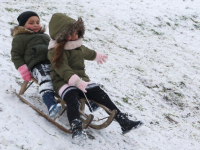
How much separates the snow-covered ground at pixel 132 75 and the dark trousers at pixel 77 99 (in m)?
0.35

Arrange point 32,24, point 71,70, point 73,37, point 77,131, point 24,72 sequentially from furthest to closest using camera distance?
point 32,24 < point 24,72 < point 73,37 < point 71,70 < point 77,131

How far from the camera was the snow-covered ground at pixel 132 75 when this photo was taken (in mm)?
3203

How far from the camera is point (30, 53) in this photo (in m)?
3.65

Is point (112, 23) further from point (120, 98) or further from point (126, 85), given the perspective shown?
point (120, 98)

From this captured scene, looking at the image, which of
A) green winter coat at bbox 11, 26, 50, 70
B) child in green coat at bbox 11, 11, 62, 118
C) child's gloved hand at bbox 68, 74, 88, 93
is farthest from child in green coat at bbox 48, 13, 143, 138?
green winter coat at bbox 11, 26, 50, 70

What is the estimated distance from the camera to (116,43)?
25.7 feet

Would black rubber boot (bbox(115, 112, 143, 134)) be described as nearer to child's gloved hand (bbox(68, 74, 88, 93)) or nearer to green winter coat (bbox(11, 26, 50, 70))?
child's gloved hand (bbox(68, 74, 88, 93))

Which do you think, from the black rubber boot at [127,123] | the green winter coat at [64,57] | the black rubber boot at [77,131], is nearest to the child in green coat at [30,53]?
the green winter coat at [64,57]

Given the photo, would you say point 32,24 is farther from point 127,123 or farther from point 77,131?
point 127,123

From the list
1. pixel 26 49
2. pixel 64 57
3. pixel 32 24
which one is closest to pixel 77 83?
pixel 64 57

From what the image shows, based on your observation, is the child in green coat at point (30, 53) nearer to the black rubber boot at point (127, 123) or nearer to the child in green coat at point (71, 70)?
the child in green coat at point (71, 70)

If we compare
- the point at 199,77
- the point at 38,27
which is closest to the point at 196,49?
the point at 199,77

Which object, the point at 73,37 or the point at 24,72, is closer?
the point at 73,37

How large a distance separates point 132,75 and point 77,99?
3108 millimetres
